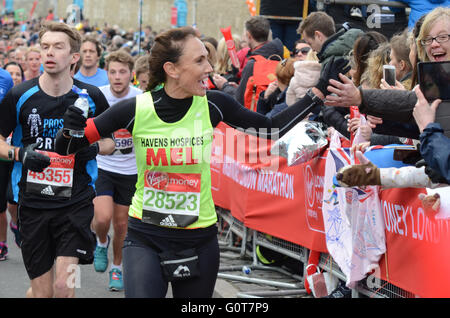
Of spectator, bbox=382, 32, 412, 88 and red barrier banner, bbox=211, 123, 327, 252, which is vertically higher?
spectator, bbox=382, 32, 412, 88

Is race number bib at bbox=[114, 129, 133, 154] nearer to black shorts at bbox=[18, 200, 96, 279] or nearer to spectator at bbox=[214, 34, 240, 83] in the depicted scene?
black shorts at bbox=[18, 200, 96, 279]

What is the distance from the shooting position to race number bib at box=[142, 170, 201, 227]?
13.8 feet

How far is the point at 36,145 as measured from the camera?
16.7ft

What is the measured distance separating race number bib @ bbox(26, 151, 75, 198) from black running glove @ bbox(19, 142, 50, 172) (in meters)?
0.25

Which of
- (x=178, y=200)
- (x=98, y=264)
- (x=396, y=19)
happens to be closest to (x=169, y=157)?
(x=178, y=200)

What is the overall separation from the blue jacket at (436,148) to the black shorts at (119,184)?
418cm

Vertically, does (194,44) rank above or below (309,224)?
above

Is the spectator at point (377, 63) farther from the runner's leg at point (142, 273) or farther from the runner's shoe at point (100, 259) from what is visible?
the runner's shoe at point (100, 259)

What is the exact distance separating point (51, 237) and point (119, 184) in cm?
246

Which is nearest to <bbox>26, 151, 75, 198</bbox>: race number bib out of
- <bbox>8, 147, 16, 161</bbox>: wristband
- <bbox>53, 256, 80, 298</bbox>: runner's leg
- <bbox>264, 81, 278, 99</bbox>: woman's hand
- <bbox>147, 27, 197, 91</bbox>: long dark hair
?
<bbox>8, 147, 16, 161</bbox>: wristband

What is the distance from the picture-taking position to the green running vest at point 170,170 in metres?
4.21
